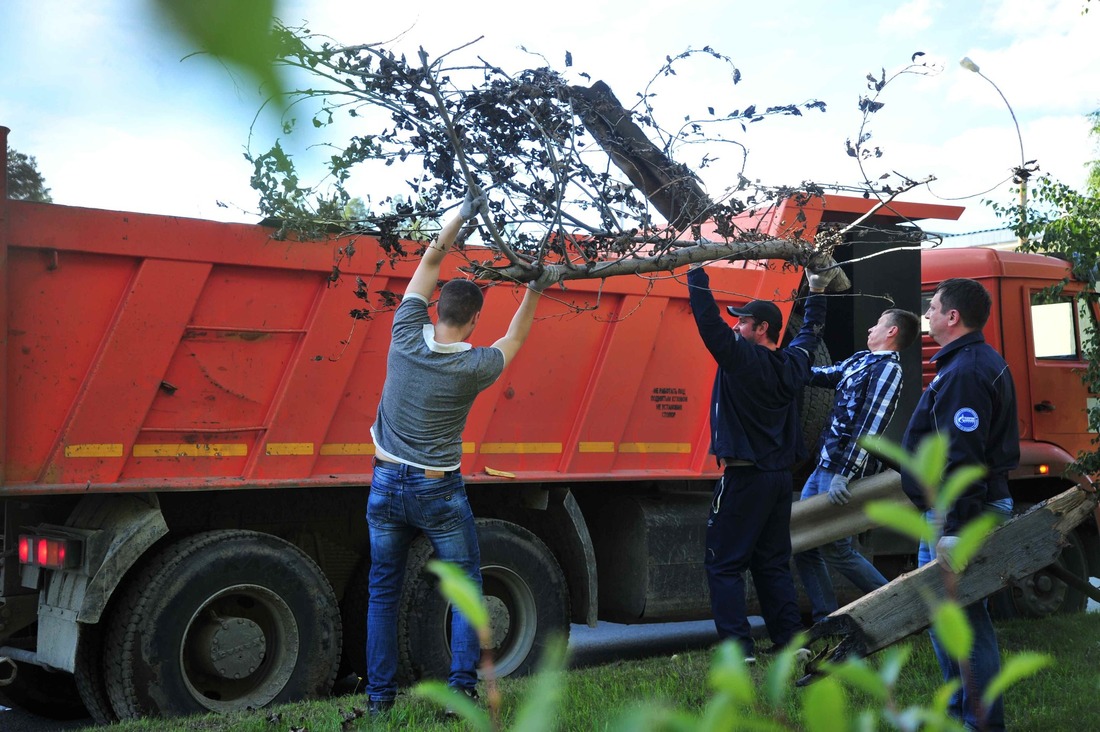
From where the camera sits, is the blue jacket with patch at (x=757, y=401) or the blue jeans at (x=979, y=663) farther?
the blue jacket with patch at (x=757, y=401)

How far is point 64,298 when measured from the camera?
4.54m

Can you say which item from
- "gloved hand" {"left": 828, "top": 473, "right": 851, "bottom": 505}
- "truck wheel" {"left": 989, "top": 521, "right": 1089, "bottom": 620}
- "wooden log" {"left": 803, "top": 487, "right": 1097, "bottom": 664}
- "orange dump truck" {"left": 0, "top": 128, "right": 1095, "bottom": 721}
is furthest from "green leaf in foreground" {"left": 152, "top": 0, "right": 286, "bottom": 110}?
"truck wheel" {"left": 989, "top": 521, "right": 1089, "bottom": 620}

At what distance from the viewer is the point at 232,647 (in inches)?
195

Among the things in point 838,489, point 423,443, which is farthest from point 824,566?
point 423,443

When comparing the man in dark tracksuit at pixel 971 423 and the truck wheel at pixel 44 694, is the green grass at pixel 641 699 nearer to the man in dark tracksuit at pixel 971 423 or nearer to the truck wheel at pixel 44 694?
the man in dark tracksuit at pixel 971 423

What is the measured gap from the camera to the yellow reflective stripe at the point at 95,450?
15.1 ft

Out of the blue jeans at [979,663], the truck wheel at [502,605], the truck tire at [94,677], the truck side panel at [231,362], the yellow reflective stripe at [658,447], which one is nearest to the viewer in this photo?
the blue jeans at [979,663]

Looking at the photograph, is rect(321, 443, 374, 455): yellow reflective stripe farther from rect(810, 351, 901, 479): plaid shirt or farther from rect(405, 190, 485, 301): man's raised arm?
rect(810, 351, 901, 479): plaid shirt

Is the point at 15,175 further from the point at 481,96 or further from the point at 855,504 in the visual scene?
the point at 855,504

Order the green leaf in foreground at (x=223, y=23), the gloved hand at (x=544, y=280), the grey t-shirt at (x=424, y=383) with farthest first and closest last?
the grey t-shirt at (x=424, y=383) → the gloved hand at (x=544, y=280) → the green leaf in foreground at (x=223, y=23)

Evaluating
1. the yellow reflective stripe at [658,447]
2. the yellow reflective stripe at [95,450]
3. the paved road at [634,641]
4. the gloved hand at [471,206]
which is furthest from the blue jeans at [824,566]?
the yellow reflective stripe at [95,450]

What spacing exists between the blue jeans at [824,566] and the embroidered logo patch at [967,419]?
8.31 feet

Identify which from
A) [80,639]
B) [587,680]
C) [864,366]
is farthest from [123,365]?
[864,366]

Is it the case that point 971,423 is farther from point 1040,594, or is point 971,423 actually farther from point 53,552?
point 1040,594
